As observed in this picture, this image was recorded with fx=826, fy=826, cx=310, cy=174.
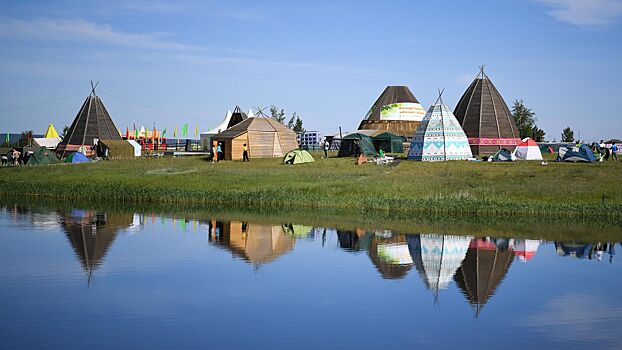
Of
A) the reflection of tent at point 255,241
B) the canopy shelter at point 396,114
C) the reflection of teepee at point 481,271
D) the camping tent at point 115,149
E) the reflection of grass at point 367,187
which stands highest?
the canopy shelter at point 396,114

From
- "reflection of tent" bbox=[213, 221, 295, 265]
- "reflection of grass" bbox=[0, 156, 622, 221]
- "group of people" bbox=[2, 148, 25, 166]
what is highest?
"group of people" bbox=[2, 148, 25, 166]

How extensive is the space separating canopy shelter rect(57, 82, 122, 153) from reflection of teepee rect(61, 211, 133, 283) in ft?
120

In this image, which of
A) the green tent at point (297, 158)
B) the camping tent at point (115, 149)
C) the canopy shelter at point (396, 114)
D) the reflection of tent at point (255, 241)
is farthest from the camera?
the canopy shelter at point (396, 114)

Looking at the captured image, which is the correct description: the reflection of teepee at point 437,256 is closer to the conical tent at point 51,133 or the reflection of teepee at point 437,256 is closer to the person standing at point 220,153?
the person standing at point 220,153

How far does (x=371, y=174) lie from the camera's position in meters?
48.3

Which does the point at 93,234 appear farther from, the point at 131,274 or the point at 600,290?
the point at 600,290

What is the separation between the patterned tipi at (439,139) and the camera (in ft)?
188

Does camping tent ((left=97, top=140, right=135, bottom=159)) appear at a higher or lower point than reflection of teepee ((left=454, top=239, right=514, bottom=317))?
higher

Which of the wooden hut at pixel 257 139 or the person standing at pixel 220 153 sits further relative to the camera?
the wooden hut at pixel 257 139

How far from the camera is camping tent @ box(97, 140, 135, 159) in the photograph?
70.3m

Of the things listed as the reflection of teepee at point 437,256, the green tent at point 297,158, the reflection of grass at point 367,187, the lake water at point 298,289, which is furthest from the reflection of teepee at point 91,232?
the green tent at point 297,158

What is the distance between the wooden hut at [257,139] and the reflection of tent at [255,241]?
1117 inches

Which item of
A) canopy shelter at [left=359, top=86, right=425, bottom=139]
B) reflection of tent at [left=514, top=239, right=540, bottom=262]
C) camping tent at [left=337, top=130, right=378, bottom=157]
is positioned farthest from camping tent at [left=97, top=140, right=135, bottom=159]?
reflection of tent at [left=514, top=239, right=540, bottom=262]

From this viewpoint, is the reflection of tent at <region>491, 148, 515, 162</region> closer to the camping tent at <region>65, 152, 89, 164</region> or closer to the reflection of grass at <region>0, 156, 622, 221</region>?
the reflection of grass at <region>0, 156, 622, 221</region>
